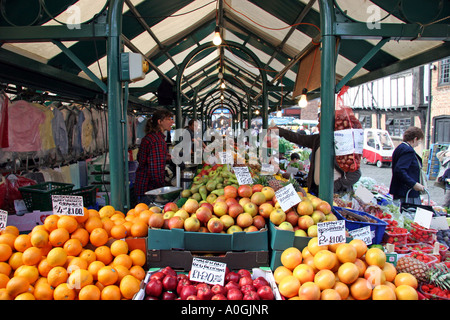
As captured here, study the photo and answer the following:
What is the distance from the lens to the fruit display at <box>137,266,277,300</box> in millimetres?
1739

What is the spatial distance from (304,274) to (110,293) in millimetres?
1230

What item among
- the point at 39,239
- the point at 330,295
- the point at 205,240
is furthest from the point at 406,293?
the point at 39,239

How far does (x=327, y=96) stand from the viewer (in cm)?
290

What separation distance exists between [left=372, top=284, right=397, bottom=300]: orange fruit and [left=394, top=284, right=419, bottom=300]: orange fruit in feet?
0.23

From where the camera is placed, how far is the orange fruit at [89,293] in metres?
1.71

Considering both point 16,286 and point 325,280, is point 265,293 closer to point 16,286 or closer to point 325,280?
point 325,280

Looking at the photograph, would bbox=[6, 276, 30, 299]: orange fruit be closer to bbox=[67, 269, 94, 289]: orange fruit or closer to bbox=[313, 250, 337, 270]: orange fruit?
bbox=[67, 269, 94, 289]: orange fruit

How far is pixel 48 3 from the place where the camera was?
3.37 meters

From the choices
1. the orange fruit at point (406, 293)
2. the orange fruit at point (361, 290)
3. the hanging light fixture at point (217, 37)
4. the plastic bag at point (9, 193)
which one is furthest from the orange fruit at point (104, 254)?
the hanging light fixture at point (217, 37)

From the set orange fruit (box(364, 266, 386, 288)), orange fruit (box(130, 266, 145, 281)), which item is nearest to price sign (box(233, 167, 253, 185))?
orange fruit (box(130, 266, 145, 281))

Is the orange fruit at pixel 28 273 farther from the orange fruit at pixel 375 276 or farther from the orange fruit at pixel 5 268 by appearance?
the orange fruit at pixel 375 276

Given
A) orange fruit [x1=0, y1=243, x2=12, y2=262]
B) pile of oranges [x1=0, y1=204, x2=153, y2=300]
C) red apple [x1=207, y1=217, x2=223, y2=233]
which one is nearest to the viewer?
pile of oranges [x1=0, y1=204, x2=153, y2=300]
